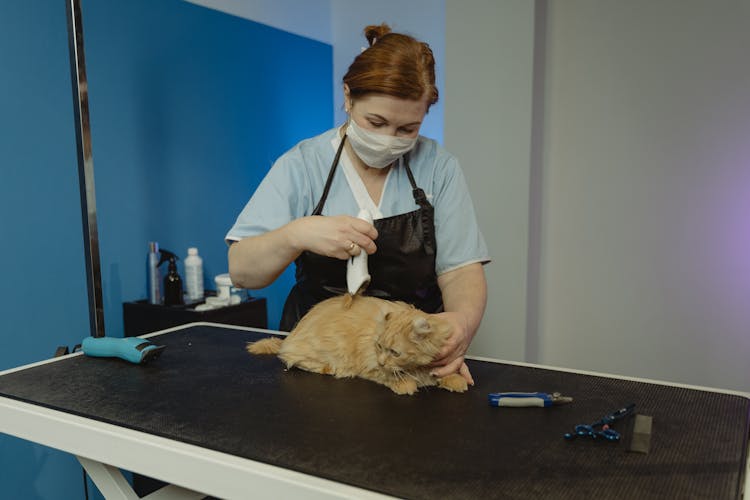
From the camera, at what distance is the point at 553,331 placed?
2.94 metres

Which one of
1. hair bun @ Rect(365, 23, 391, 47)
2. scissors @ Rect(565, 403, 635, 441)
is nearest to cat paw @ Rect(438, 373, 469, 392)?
scissors @ Rect(565, 403, 635, 441)

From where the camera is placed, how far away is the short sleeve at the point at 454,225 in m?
1.52

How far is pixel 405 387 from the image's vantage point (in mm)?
1112

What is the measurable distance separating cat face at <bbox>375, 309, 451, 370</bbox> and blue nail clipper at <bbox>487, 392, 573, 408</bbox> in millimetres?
133

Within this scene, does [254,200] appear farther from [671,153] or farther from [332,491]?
[671,153]

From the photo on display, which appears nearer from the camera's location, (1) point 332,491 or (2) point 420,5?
(1) point 332,491

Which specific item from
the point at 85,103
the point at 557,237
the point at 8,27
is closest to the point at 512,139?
the point at 557,237

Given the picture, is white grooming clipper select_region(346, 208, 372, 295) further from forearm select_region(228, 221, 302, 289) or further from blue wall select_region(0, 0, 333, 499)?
blue wall select_region(0, 0, 333, 499)

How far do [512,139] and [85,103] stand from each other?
1.70 meters

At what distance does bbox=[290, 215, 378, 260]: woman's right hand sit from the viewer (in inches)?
46.9

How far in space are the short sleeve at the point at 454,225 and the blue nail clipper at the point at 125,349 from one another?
27.4 inches

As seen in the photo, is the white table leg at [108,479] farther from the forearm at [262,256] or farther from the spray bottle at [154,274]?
the spray bottle at [154,274]

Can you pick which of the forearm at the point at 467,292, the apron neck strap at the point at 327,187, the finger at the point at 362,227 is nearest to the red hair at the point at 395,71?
the apron neck strap at the point at 327,187

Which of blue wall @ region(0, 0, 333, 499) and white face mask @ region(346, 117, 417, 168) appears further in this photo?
blue wall @ region(0, 0, 333, 499)
